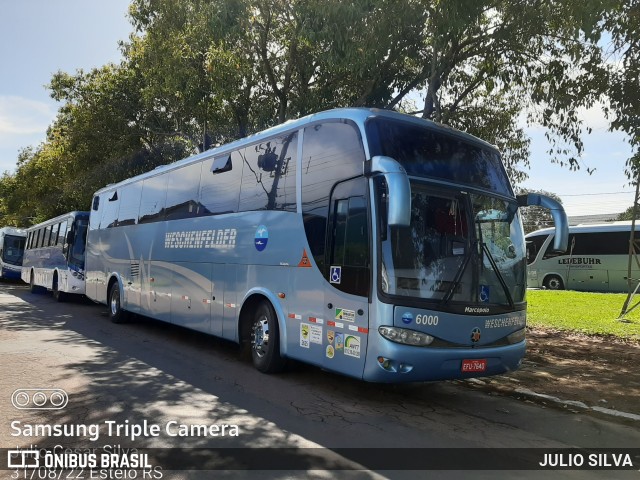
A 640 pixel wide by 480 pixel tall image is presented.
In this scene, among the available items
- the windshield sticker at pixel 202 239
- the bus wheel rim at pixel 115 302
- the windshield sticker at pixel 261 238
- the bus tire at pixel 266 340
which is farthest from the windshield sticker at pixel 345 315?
the bus wheel rim at pixel 115 302

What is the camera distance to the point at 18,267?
31484mm

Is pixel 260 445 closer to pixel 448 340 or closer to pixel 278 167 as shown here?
pixel 448 340

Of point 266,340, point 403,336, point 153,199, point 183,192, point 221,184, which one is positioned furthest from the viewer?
point 153,199

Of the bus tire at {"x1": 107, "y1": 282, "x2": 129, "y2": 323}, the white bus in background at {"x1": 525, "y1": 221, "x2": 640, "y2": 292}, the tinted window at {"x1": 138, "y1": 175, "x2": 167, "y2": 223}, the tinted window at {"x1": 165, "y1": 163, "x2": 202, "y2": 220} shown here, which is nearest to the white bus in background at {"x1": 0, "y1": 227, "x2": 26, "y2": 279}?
the bus tire at {"x1": 107, "y1": 282, "x2": 129, "y2": 323}

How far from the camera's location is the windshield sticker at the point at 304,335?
22.5 ft

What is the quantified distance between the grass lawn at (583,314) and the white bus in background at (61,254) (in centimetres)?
1430

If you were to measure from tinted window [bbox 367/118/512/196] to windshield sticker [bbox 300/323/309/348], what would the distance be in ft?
7.61

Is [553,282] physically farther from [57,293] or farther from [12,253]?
[12,253]

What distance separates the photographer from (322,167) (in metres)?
7.02

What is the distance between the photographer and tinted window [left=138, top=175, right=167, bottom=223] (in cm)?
1152

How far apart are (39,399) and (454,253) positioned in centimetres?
487

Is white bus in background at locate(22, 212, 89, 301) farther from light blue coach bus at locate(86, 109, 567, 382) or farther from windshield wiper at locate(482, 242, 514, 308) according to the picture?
windshield wiper at locate(482, 242, 514, 308)

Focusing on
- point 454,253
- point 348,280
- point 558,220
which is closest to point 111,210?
point 348,280

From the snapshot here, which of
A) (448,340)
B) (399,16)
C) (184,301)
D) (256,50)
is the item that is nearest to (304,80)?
(256,50)
